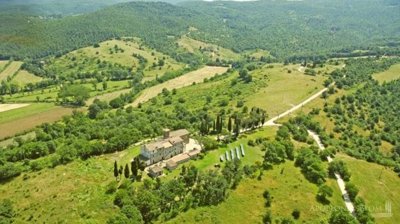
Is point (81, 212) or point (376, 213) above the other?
point (81, 212)

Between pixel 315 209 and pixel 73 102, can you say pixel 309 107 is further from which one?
pixel 73 102

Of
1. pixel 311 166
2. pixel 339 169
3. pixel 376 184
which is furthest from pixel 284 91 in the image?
pixel 311 166

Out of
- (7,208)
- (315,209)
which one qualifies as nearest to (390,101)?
(315,209)

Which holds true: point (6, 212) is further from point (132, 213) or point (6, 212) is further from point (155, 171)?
point (155, 171)

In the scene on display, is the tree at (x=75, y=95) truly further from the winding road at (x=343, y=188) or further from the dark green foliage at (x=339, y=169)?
the dark green foliage at (x=339, y=169)

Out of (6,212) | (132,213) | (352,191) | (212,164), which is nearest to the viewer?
(132,213)

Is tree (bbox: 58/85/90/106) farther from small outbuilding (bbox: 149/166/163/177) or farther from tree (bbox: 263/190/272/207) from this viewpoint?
tree (bbox: 263/190/272/207)
